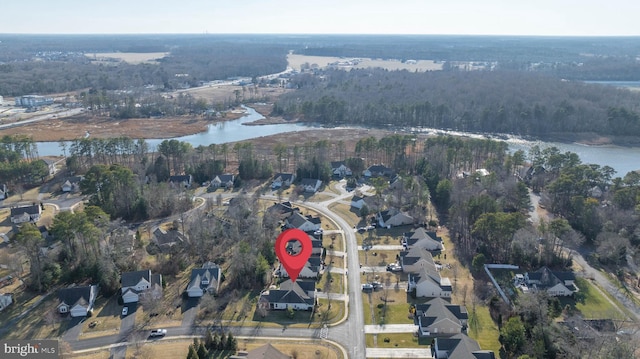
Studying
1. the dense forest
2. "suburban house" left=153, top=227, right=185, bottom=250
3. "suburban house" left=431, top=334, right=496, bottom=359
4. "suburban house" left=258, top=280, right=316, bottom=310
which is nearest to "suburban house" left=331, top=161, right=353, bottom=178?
"suburban house" left=153, top=227, right=185, bottom=250

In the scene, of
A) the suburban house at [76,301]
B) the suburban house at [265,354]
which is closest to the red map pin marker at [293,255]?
the suburban house at [265,354]

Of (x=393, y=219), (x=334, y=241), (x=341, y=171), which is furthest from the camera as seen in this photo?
(x=341, y=171)

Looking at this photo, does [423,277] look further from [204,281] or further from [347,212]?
[347,212]

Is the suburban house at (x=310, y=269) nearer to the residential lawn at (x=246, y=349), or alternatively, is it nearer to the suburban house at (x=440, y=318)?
the residential lawn at (x=246, y=349)

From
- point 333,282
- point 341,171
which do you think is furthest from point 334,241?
point 341,171

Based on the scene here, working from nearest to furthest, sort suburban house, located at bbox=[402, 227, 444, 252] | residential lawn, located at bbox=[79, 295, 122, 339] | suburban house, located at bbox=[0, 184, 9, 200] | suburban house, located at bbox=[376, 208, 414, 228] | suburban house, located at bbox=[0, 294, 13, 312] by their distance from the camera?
residential lawn, located at bbox=[79, 295, 122, 339]
suburban house, located at bbox=[0, 294, 13, 312]
suburban house, located at bbox=[402, 227, 444, 252]
suburban house, located at bbox=[376, 208, 414, 228]
suburban house, located at bbox=[0, 184, 9, 200]

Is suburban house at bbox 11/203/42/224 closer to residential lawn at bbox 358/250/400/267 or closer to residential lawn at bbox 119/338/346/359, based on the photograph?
residential lawn at bbox 119/338/346/359
